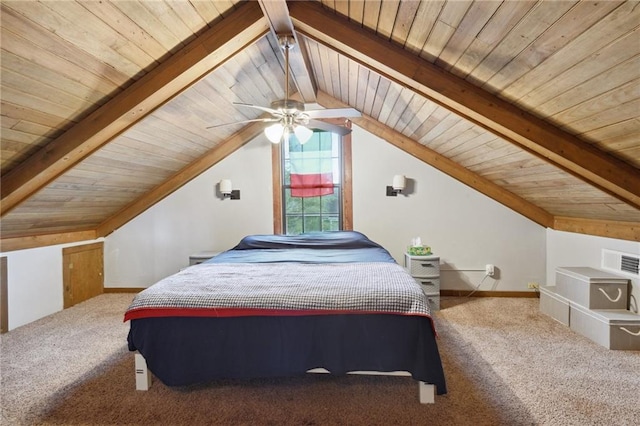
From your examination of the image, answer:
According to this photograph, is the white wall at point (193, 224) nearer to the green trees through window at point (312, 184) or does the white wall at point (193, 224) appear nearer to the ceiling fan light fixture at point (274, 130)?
the green trees through window at point (312, 184)

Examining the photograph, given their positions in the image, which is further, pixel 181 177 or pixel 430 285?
pixel 181 177

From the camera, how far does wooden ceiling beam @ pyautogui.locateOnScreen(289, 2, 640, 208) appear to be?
2.06 m

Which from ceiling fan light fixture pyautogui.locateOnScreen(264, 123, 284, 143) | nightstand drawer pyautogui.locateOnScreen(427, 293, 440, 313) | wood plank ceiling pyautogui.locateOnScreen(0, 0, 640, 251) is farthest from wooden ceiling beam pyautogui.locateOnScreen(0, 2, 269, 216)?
nightstand drawer pyautogui.locateOnScreen(427, 293, 440, 313)

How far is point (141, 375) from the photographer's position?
1.99m

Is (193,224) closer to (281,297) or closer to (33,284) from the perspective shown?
(33,284)

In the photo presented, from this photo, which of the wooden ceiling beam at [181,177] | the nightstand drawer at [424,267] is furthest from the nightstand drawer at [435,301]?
the wooden ceiling beam at [181,177]

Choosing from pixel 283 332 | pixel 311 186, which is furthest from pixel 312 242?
pixel 283 332

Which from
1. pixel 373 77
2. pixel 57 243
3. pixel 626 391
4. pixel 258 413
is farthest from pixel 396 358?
pixel 57 243

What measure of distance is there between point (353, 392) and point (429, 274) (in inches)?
72.8

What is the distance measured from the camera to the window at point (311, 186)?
4133 mm

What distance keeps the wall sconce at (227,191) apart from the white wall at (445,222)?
5.09 ft

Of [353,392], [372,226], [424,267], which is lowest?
[353,392]

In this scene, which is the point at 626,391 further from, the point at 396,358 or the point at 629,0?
the point at 629,0

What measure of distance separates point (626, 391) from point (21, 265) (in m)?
4.99
